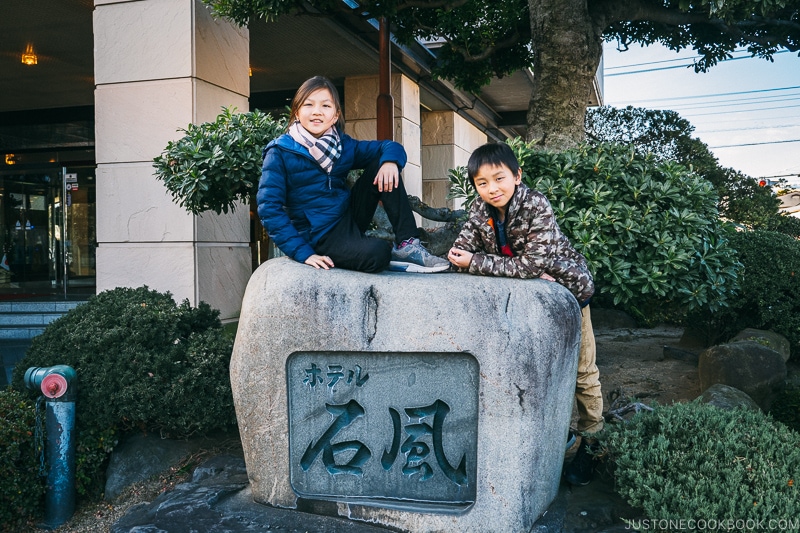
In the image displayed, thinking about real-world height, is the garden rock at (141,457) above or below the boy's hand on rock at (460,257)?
below

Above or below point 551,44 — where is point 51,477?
below

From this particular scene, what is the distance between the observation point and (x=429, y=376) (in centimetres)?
303

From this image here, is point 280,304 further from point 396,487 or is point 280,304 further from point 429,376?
point 396,487

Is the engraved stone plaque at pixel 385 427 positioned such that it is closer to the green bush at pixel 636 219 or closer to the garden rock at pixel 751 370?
the green bush at pixel 636 219

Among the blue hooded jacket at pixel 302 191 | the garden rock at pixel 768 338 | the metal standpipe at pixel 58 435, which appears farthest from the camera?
the garden rock at pixel 768 338

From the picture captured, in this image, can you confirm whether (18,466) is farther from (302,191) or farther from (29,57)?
(29,57)

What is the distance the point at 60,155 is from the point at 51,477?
1069 cm

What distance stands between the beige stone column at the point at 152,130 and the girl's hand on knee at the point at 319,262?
311 centimetres

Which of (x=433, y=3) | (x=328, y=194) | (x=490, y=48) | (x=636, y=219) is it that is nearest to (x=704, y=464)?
(x=636, y=219)

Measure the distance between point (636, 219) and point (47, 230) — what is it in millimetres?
10544

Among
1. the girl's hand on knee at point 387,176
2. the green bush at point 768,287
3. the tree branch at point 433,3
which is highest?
the tree branch at point 433,3

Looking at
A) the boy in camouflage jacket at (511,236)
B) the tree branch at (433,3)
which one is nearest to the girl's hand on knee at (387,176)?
the boy in camouflage jacket at (511,236)

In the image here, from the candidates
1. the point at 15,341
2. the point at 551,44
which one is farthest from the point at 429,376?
the point at 15,341

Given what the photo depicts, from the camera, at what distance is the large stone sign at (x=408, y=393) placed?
9.53 ft
